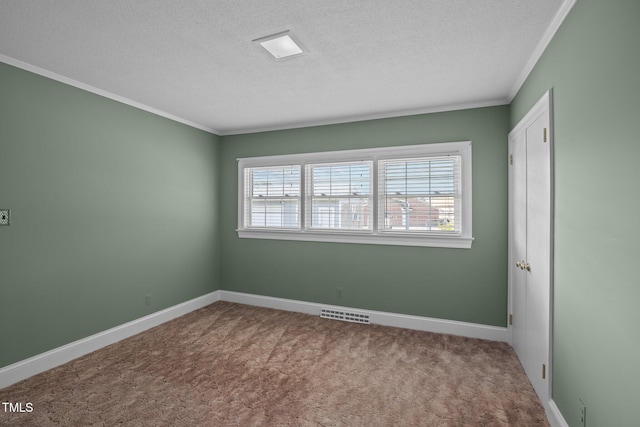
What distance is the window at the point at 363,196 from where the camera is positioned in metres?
3.55

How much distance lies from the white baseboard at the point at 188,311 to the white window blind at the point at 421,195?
1.09m

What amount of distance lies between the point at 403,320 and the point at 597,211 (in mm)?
2609

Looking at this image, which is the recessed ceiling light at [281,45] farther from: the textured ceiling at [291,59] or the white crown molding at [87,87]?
the white crown molding at [87,87]

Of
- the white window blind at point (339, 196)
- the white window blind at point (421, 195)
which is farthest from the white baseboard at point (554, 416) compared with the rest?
the white window blind at point (339, 196)

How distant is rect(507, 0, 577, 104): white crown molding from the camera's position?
1.77m

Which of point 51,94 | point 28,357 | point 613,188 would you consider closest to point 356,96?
point 613,188

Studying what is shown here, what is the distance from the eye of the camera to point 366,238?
3.92 m

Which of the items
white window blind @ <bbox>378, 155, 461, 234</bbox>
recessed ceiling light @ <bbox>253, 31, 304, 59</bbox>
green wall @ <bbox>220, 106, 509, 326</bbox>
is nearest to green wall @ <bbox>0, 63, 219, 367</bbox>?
green wall @ <bbox>220, 106, 509, 326</bbox>

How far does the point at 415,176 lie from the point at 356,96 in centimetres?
120

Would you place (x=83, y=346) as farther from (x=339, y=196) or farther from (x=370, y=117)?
(x=370, y=117)

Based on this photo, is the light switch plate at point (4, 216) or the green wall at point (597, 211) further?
the light switch plate at point (4, 216)

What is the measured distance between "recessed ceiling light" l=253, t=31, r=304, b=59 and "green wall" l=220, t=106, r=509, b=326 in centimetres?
181

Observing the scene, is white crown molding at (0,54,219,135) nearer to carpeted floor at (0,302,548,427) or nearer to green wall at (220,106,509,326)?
green wall at (220,106,509,326)

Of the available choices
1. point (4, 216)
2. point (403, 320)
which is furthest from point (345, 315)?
point (4, 216)
